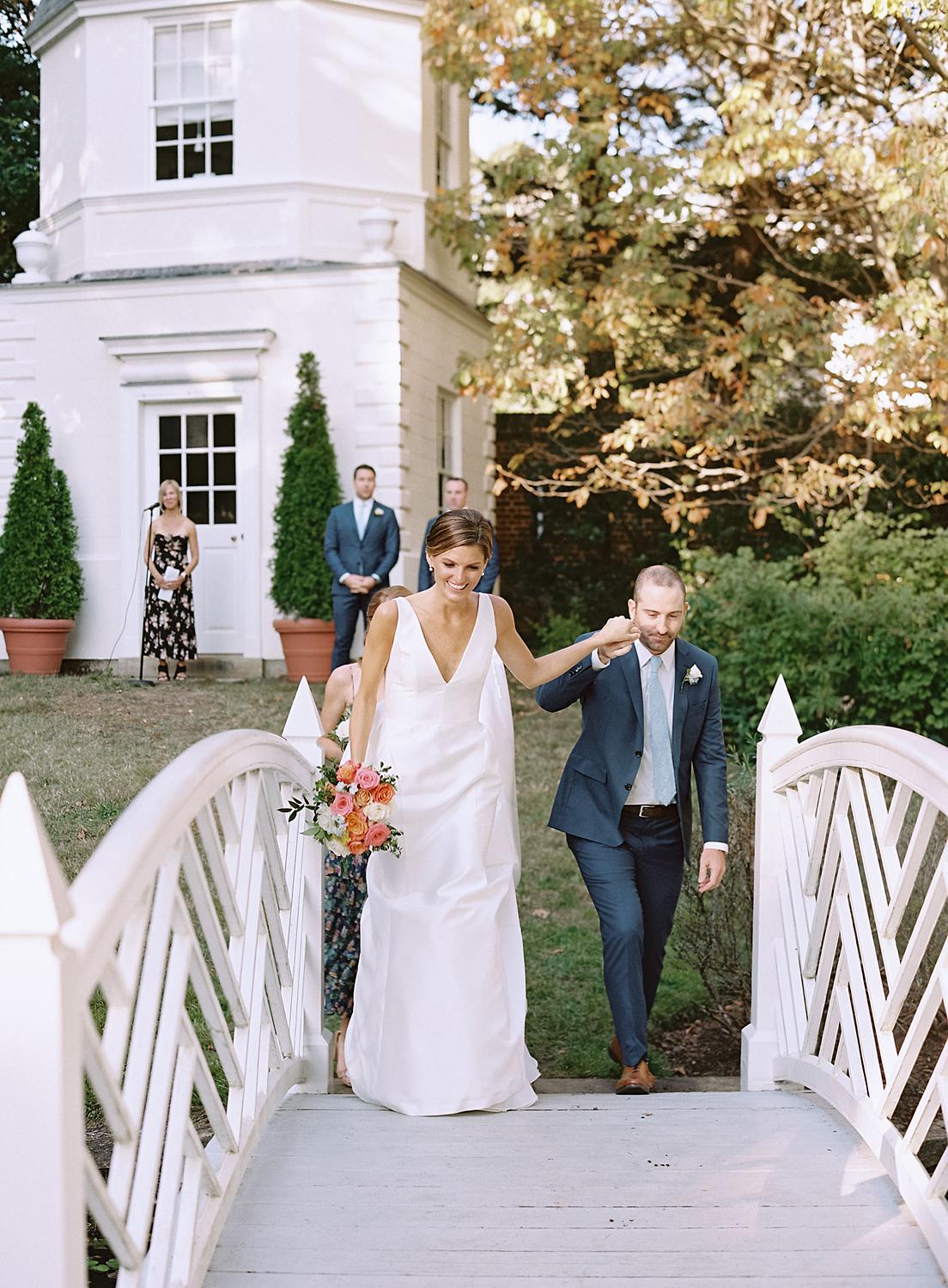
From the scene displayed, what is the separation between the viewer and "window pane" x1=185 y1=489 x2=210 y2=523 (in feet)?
48.9

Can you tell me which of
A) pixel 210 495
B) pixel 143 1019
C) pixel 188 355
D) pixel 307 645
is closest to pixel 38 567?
pixel 210 495

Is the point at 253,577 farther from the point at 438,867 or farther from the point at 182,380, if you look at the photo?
the point at 438,867

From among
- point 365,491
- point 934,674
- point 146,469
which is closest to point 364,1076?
point 934,674

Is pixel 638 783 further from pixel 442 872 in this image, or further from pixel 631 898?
pixel 442 872

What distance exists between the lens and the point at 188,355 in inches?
582

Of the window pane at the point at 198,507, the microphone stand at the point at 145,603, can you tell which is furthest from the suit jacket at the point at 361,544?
the window pane at the point at 198,507

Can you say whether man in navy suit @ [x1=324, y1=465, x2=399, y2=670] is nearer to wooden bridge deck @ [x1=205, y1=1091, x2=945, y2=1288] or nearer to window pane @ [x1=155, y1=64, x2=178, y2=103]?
window pane @ [x1=155, y1=64, x2=178, y2=103]

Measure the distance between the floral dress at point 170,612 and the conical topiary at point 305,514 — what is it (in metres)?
0.88

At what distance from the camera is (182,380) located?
14797 millimetres

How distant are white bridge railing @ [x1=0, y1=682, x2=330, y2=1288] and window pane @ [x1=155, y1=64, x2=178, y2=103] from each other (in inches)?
481

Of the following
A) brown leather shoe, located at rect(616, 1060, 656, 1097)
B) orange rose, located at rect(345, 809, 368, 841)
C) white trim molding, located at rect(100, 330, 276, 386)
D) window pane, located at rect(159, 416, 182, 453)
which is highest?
white trim molding, located at rect(100, 330, 276, 386)

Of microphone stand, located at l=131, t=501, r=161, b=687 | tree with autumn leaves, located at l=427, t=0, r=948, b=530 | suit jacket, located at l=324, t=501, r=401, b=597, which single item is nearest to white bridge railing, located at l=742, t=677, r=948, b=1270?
tree with autumn leaves, located at l=427, t=0, r=948, b=530

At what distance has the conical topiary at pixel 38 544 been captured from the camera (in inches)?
572

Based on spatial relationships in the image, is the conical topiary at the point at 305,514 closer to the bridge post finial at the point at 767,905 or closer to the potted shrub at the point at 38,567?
the potted shrub at the point at 38,567
